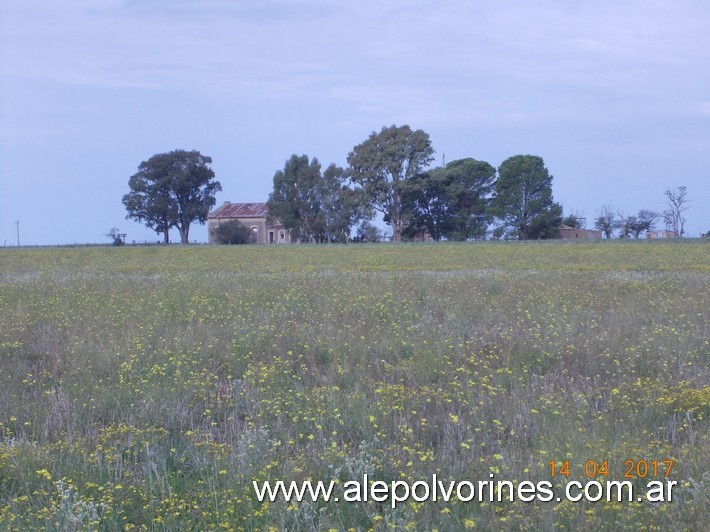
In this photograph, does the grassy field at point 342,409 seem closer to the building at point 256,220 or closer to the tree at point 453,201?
the tree at point 453,201

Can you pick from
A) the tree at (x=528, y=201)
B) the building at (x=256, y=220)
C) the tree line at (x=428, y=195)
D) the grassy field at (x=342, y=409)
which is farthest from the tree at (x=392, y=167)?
the grassy field at (x=342, y=409)

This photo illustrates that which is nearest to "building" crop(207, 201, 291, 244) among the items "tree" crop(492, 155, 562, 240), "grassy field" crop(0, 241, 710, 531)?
"tree" crop(492, 155, 562, 240)

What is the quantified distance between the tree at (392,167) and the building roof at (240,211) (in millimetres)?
21765

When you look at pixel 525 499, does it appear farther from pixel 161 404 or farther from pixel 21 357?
pixel 21 357

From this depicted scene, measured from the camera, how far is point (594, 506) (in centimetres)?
468

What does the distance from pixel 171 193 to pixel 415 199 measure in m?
28.0

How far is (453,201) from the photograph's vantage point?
7275cm

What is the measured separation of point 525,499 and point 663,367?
13.4ft

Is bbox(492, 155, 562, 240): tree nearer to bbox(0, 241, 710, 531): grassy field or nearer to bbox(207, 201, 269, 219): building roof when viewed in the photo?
bbox(207, 201, 269, 219): building roof

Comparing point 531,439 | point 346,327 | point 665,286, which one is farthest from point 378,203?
point 531,439

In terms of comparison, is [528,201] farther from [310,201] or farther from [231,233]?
[231,233]
